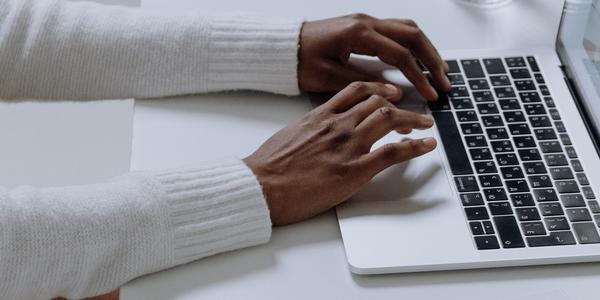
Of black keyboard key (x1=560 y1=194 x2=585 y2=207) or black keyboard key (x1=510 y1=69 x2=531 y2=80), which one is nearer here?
black keyboard key (x1=560 y1=194 x2=585 y2=207)

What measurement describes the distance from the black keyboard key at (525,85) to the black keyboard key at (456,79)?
60 mm

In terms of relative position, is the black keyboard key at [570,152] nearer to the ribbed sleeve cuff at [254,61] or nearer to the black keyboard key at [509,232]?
the black keyboard key at [509,232]

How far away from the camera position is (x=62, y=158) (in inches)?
49.4

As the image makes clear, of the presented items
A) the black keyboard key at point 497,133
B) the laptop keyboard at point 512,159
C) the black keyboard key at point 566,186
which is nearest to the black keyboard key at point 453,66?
the laptop keyboard at point 512,159

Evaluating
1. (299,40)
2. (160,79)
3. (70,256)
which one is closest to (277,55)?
(299,40)

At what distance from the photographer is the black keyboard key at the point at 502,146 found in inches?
37.2

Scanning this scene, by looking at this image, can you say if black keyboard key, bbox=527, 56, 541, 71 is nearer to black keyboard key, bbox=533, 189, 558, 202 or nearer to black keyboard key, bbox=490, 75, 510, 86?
black keyboard key, bbox=490, 75, 510, 86

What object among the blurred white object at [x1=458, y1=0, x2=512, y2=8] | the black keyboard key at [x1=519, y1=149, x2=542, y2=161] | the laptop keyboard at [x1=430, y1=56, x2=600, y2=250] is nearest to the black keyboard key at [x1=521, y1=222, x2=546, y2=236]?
the laptop keyboard at [x1=430, y1=56, x2=600, y2=250]

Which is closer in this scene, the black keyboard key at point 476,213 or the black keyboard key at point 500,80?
the black keyboard key at point 476,213

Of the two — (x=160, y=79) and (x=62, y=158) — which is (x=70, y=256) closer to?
(x=160, y=79)

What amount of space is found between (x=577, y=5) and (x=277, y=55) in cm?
34

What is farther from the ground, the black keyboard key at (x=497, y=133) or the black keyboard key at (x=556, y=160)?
the black keyboard key at (x=497, y=133)

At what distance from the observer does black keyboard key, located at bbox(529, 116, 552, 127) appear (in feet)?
3.20

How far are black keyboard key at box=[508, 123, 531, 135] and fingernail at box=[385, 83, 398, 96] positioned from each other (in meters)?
0.12
